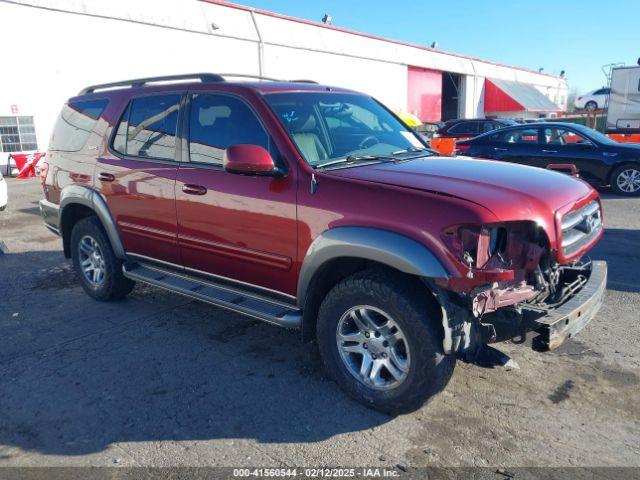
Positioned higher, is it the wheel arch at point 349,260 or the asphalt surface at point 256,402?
the wheel arch at point 349,260

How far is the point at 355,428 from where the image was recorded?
327 cm

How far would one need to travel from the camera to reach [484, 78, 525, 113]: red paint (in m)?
41.9

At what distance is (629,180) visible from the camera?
11.2m

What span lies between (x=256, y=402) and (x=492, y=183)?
2.02 meters

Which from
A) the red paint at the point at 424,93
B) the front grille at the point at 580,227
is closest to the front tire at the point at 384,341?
the front grille at the point at 580,227

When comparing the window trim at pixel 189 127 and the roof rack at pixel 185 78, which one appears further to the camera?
the roof rack at pixel 185 78

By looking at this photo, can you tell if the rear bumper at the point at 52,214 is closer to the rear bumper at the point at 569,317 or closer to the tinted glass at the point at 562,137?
the rear bumper at the point at 569,317

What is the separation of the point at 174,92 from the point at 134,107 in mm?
605

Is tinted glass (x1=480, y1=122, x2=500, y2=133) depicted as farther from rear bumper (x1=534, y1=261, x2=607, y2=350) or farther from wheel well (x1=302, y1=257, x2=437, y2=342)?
wheel well (x1=302, y1=257, x2=437, y2=342)

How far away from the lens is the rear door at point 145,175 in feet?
14.7

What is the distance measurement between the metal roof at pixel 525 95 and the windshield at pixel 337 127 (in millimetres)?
41209

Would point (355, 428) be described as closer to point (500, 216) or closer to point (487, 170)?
point (500, 216)

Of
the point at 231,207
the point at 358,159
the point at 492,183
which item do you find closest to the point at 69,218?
the point at 231,207

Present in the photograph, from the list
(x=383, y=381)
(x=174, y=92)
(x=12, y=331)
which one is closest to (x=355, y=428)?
(x=383, y=381)
